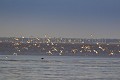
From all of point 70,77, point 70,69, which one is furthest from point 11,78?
point 70,69

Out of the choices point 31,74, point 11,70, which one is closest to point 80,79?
point 31,74

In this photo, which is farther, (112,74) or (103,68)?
(103,68)

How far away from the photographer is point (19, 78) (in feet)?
274

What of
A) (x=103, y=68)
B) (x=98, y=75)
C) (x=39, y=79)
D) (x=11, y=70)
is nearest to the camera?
(x=39, y=79)

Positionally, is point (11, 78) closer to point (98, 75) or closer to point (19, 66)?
point (98, 75)

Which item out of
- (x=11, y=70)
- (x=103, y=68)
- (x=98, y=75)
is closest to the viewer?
(x=98, y=75)

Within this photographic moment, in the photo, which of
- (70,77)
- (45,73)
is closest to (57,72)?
(45,73)

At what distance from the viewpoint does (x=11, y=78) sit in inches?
3268

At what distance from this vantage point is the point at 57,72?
9444 cm

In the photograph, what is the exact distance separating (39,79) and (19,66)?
78.9 feet

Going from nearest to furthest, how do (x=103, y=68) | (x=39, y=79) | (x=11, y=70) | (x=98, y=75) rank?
(x=39, y=79)
(x=98, y=75)
(x=11, y=70)
(x=103, y=68)

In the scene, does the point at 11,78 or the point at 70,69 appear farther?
the point at 70,69

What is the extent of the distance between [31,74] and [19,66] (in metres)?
16.8

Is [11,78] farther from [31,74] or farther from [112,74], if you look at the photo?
[112,74]
